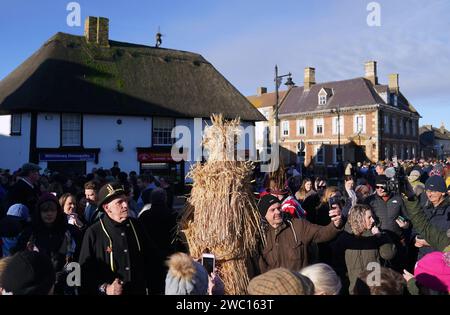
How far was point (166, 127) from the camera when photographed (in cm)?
2161

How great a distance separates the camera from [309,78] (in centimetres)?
4434

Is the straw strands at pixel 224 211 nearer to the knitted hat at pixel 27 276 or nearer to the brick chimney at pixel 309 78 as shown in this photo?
the knitted hat at pixel 27 276

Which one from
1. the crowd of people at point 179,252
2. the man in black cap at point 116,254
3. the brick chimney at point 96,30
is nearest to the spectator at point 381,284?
the crowd of people at point 179,252

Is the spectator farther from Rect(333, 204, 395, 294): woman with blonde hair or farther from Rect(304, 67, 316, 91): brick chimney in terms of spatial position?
Rect(304, 67, 316, 91): brick chimney

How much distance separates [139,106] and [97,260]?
17.8m

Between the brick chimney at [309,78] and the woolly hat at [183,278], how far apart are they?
43627 mm

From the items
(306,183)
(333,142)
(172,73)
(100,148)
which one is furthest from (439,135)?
(306,183)

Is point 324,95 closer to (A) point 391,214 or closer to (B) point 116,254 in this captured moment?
(A) point 391,214

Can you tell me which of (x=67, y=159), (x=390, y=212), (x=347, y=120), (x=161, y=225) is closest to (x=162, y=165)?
(x=67, y=159)

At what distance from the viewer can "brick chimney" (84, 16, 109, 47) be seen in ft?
73.4

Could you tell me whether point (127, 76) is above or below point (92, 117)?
above

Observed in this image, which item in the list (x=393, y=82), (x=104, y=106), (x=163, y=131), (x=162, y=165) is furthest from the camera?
(x=393, y=82)

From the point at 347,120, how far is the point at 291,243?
127ft
